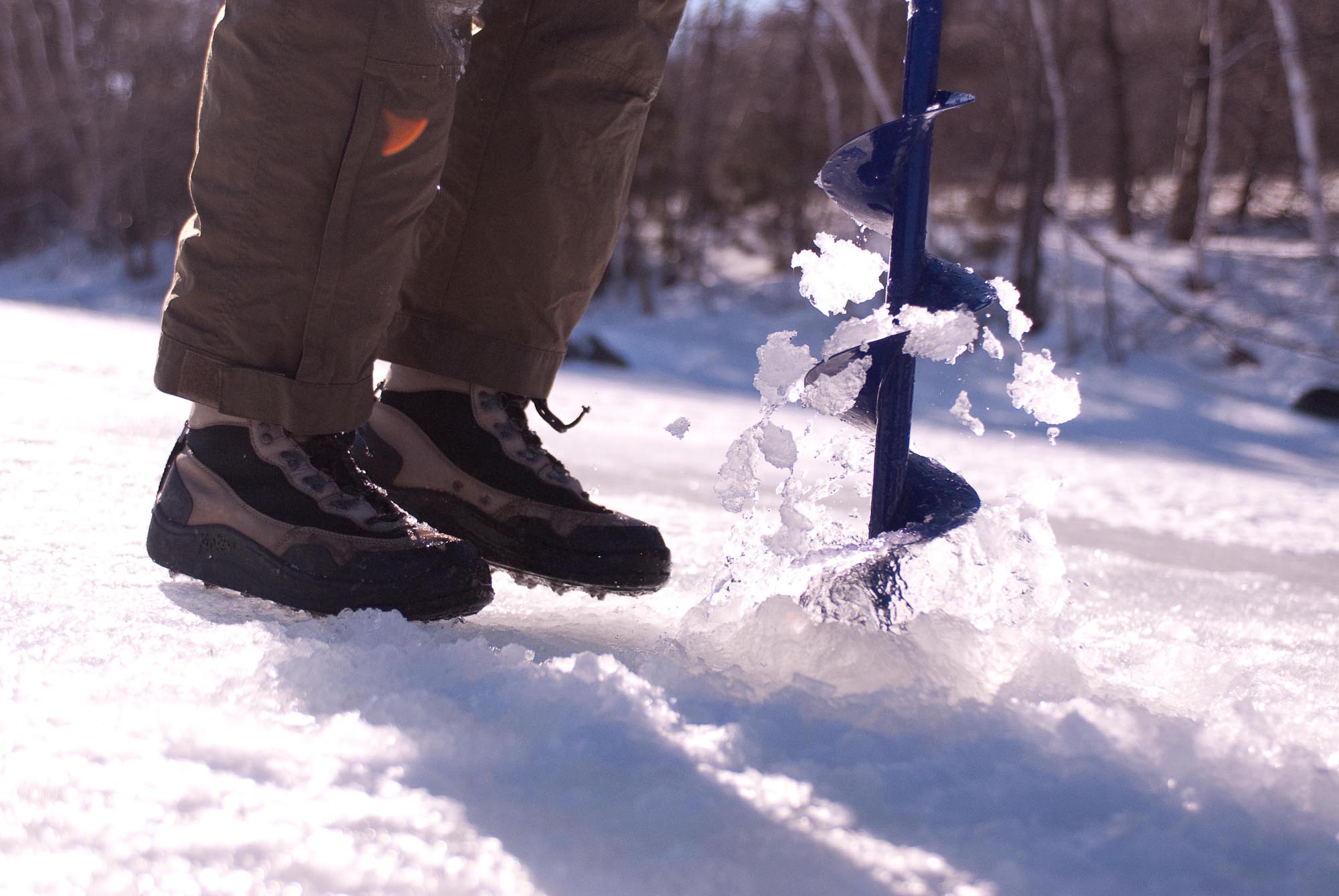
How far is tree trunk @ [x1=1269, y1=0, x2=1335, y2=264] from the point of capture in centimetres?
482

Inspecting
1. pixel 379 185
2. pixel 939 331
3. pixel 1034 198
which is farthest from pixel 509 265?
pixel 1034 198

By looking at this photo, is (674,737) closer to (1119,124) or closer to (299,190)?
(299,190)

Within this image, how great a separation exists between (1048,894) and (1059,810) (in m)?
0.09

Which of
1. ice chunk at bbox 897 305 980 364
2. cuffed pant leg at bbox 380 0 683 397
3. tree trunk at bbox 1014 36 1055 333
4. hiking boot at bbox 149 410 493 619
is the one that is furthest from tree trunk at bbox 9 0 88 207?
ice chunk at bbox 897 305 980 364

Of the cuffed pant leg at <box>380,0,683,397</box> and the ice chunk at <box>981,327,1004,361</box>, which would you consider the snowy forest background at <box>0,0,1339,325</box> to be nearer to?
the cuffed pant leg at <box>380,0,683,397</box>

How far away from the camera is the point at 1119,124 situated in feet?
26.6

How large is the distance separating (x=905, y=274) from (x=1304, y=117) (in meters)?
5.01

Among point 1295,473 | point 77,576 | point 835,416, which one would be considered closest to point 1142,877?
point 835,416

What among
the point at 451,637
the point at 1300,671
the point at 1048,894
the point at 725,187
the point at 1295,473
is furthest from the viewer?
the point at 725,187

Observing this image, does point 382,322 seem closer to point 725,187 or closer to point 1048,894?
point 1048,894

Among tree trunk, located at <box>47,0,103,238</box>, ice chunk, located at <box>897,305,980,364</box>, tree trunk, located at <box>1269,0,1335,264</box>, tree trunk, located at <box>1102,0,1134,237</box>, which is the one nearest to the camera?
ice chunk, located at <box>897,305,980,364</box>

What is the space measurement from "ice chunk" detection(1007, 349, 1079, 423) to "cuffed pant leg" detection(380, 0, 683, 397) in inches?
20.8

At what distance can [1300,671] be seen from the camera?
1062 millimetres

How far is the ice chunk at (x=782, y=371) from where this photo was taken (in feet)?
3.24
